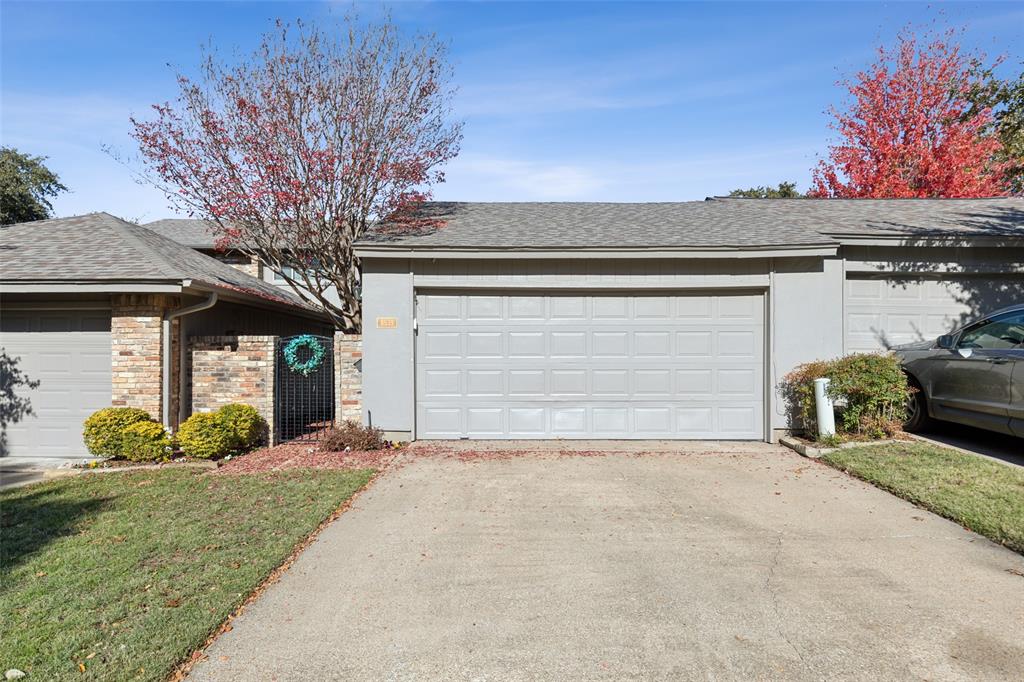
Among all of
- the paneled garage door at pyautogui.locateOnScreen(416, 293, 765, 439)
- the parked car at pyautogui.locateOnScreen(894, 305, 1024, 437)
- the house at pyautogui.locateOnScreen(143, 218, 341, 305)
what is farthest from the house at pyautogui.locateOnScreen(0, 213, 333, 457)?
the parked car at pyautogui.locateOnScreen(894, 305, 1024, 437)

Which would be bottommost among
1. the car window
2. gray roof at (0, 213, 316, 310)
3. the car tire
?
the car tire

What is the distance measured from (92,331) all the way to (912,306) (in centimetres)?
1311

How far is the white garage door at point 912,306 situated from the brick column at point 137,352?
10.9 meters

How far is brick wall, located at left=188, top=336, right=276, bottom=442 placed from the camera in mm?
9211

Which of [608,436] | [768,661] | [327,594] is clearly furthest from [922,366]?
[327,594]

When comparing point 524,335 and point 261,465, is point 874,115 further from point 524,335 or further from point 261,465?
point 261,465

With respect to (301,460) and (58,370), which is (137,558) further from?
(58,370)

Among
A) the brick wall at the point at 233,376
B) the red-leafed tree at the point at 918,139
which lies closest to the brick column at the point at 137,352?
the brick wall at the point at 233,376

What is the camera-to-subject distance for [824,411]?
8320 mm

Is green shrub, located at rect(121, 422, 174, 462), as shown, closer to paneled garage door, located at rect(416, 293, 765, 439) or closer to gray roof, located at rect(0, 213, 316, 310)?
gray roof, located at rect(0, 213, 316, 310)

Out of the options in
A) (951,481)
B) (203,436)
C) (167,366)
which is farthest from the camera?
(167,366)

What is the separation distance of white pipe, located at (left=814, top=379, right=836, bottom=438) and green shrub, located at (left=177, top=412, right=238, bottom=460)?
8.57m

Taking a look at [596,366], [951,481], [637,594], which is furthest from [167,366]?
[951,481]

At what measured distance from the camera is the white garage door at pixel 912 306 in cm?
948
